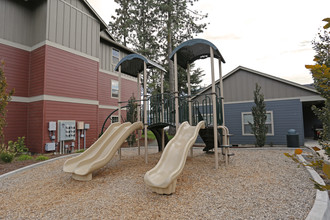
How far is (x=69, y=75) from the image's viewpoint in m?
9.56

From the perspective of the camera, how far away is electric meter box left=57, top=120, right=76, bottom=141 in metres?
8.80

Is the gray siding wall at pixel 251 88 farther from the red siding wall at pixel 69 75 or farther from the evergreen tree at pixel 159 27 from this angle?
the red siding wall at pixel 69 75

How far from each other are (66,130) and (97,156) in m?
5.27

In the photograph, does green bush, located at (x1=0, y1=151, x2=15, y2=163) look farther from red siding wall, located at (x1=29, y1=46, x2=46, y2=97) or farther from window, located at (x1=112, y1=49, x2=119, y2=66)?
window, located at (x1=112, y1=49, x2=119, y2=66)

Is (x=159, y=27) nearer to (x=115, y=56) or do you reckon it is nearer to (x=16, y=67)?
(x=115, y=56)

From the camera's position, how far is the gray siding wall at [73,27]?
8.96 meters

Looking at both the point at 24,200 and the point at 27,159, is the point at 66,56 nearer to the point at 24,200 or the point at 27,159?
the point at 27,159

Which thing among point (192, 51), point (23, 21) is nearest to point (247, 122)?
point (192, 51)

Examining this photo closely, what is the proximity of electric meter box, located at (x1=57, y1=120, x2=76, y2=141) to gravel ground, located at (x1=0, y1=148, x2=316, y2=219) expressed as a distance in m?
4.22

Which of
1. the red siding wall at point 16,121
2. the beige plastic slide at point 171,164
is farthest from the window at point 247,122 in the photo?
the red siding wall at point 16,121

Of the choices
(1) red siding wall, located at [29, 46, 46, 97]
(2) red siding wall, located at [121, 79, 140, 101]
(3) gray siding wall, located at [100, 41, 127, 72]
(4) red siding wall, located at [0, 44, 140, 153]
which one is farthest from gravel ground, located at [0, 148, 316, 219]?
(2) red siding wall, located at [121, 79, 140, 101]

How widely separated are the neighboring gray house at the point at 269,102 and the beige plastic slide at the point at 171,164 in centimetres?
751

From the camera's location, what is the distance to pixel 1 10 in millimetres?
8375

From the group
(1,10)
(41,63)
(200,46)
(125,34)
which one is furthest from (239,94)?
(125,34)
